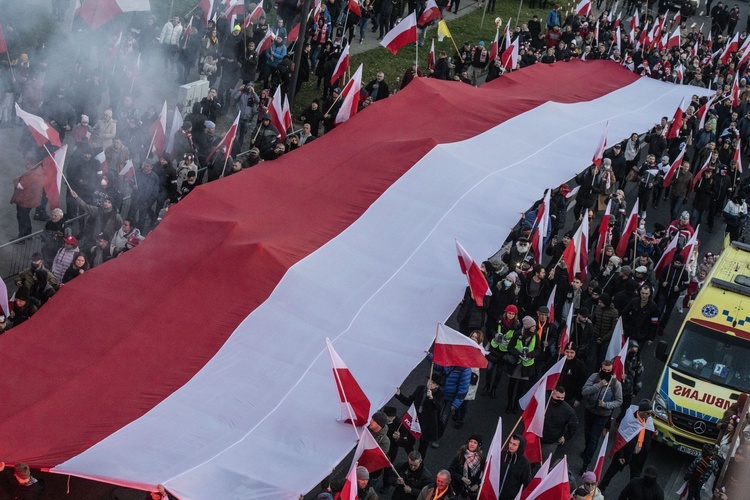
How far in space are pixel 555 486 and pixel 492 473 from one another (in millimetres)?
846

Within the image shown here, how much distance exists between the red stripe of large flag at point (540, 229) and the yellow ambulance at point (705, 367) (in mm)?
2924

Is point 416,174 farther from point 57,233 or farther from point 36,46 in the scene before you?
point 36,46

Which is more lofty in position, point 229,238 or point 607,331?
point 229,238

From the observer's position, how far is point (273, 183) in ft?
63.3

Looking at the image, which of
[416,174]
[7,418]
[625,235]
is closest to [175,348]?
[7,418]

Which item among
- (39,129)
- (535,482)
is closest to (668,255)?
(535,482)

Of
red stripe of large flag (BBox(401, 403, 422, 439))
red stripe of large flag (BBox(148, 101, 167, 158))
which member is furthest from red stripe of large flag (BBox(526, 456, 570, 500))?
red stripe of large flag (BBox(148, 101, 167, 158))

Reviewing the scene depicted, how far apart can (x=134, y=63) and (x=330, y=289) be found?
1149 cm

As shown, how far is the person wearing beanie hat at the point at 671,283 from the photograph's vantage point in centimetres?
1906

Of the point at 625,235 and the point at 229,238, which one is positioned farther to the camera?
the point at 625,235

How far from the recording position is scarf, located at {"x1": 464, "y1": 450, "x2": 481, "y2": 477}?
42.7 feet

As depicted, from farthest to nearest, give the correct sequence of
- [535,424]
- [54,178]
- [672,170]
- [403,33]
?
[403,33]
[672,170]
[54,178]
[535,424]

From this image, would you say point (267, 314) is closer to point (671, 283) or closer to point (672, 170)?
point (671, 283)

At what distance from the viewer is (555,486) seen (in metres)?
11.6
